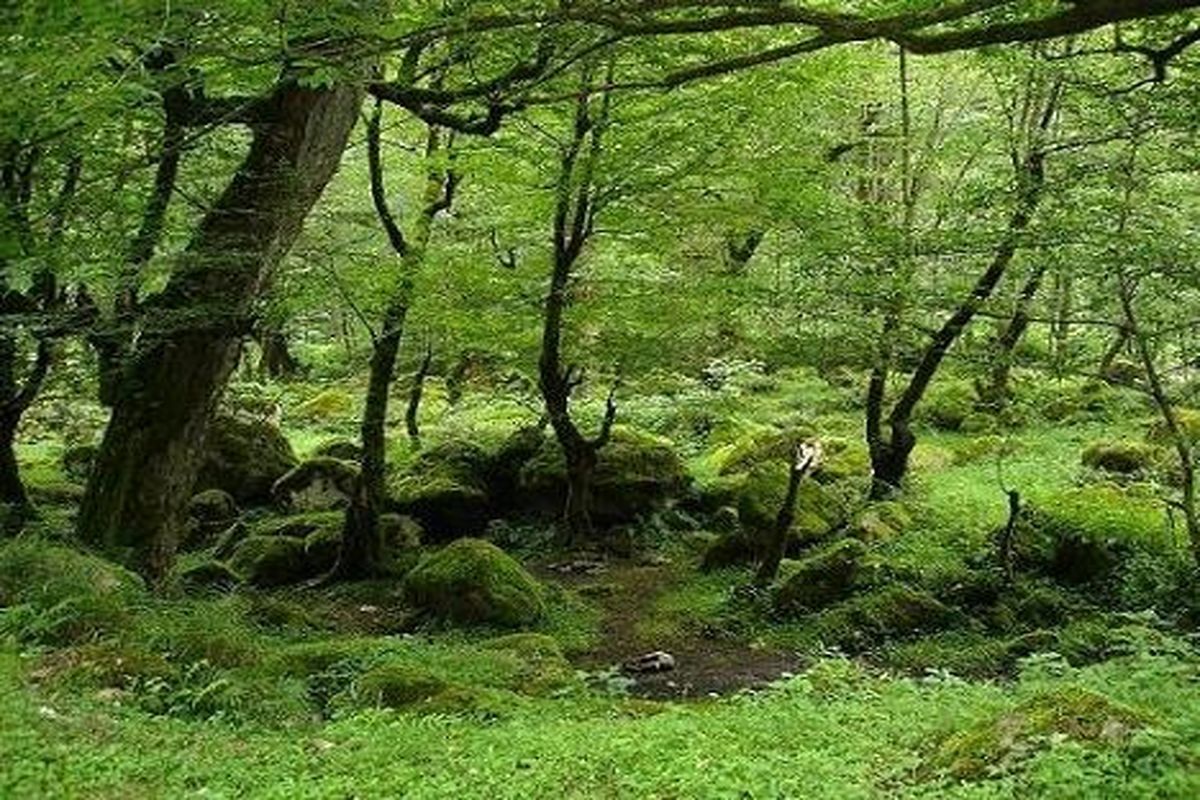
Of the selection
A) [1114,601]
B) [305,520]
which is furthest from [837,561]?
[305,520]

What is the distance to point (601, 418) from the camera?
20.7 m

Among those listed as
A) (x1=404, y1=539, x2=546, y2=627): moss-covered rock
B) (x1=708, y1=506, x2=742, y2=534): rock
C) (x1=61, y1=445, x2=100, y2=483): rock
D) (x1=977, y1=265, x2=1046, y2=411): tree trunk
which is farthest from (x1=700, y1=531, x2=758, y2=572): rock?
(x1=61, y1=445, x2=100, y2=483): rock

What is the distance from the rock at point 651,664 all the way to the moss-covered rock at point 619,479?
5085mm

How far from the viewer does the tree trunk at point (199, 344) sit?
33.3 feet

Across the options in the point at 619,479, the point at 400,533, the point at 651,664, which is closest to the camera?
the point at 651,664

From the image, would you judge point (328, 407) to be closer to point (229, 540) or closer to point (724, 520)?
point (229, 540)

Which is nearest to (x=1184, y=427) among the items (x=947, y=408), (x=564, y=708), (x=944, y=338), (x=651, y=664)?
(x=944, y=338)

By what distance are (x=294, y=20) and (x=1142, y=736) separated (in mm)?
5001

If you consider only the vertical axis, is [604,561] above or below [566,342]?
below

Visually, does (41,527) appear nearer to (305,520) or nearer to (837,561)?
(305,520)

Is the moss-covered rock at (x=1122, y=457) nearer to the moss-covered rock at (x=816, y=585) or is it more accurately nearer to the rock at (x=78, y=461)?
the moss-covered rock at (x=816, y=585)

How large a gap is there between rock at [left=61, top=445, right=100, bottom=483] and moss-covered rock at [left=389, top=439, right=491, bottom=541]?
222 inches

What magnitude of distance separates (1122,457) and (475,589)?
35.2 ft

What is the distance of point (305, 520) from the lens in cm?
1620
